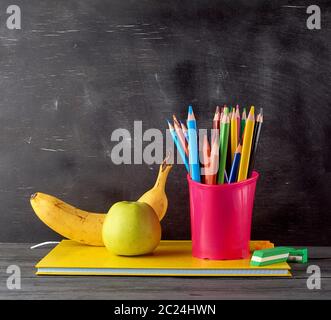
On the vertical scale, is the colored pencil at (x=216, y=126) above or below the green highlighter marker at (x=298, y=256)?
above

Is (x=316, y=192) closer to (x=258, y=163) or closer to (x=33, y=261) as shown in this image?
(x=258, y=163)

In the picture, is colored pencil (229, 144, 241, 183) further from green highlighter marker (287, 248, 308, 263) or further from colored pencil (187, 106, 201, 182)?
green highlighter marker (287, 248, 308, 263)

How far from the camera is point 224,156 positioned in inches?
37.2

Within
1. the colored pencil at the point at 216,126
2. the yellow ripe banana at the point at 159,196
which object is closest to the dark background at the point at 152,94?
the yellow ripe banana at the point at 159,196

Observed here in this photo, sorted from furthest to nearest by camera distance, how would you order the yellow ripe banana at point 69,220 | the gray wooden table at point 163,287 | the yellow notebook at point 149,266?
the yellow ripe banana at point 69,220
the yellow notebook at point 149,266
the gray wooden table at point 163,287

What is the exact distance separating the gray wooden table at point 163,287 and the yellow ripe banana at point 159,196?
229 millimetres

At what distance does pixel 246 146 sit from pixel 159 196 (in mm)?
217

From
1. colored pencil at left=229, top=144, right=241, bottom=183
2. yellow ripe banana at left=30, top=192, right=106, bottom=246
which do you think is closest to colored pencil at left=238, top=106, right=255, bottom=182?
colored pencil at left=229, top=144, right=241, bottom=183

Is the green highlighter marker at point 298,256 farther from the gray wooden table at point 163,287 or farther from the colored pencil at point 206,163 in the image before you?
the colored pencil at point 206,163

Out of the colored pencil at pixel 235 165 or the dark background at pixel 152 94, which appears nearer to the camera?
the colored pencil at pixel 235 165

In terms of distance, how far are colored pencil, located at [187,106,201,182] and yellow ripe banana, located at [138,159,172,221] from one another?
141 mm

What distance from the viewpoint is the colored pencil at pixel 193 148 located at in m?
0.93

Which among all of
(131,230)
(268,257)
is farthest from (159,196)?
(268,257)

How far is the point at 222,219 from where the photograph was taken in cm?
94
